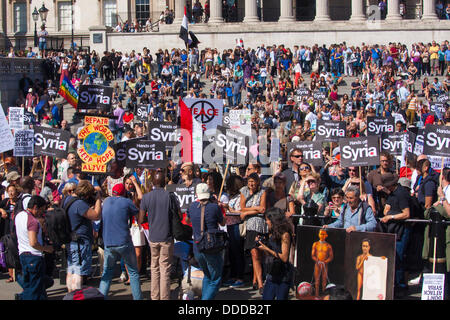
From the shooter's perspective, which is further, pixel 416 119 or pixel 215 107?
pixel 416 119

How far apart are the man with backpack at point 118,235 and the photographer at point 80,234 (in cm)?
23

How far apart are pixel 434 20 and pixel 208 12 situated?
12.9m

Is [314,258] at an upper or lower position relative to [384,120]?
lower

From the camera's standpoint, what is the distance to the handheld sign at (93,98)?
17375 mm

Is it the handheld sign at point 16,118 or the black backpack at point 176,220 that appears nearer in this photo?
the black backpack at point 176,220

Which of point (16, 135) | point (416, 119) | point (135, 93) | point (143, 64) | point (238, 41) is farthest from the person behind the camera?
point (238, 41)

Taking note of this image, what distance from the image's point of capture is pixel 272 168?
15070mm

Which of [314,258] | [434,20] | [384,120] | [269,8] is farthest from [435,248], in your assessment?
[269,8]

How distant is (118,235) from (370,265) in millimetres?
3293

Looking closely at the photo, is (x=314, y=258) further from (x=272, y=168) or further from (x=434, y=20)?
(x=434, y=20)

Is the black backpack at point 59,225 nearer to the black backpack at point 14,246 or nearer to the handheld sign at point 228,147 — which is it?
the black backpack at point 14,246

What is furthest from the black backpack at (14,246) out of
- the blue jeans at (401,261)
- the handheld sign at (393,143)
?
the handheld sign at (393,143)

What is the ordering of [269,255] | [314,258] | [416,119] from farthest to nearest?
[416,119] < [314,258] < [269,255]

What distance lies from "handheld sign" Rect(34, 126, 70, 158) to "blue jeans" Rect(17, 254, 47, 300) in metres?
3.77
